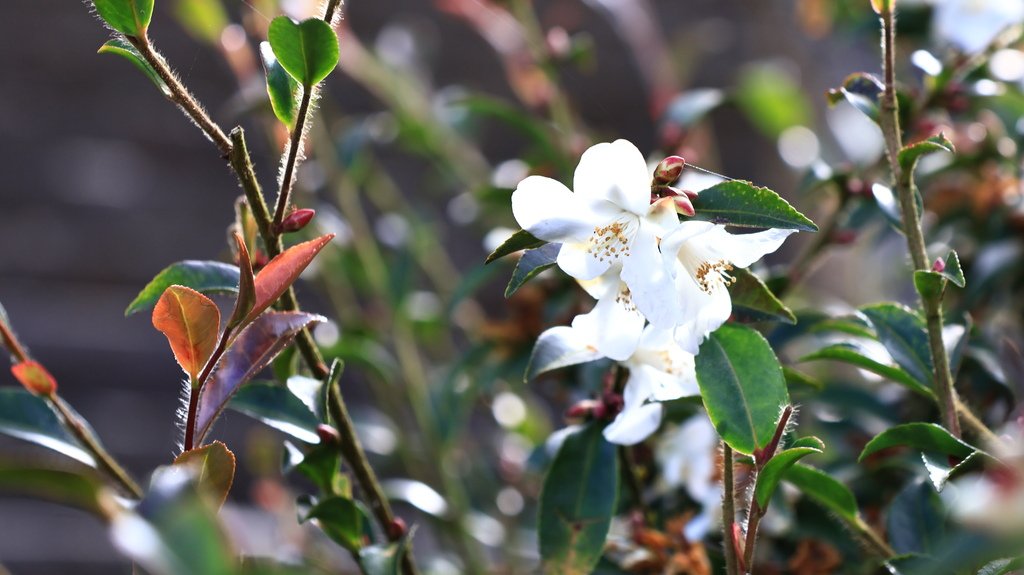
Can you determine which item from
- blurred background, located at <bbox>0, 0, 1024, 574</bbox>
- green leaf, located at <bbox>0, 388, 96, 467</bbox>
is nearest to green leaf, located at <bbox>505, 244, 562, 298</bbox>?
green leaf, located at <bbox>0, 388, 96, 467</bbox>

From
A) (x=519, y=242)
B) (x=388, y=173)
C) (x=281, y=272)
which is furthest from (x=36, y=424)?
(x=388, y=173)

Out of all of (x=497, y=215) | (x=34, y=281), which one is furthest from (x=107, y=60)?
(x=497, y=215)

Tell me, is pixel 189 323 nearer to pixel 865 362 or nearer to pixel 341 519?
pixel 341 519

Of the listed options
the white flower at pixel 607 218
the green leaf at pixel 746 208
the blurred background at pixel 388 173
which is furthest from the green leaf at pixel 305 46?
the blurred background at pixel 388 173

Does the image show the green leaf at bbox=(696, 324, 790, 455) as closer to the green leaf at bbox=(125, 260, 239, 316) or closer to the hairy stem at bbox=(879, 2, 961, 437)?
the hairy stem at bbox=(879, 2, 961, 437)

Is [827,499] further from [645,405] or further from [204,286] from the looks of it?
[204,286]

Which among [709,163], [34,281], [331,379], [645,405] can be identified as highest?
[331,379]
